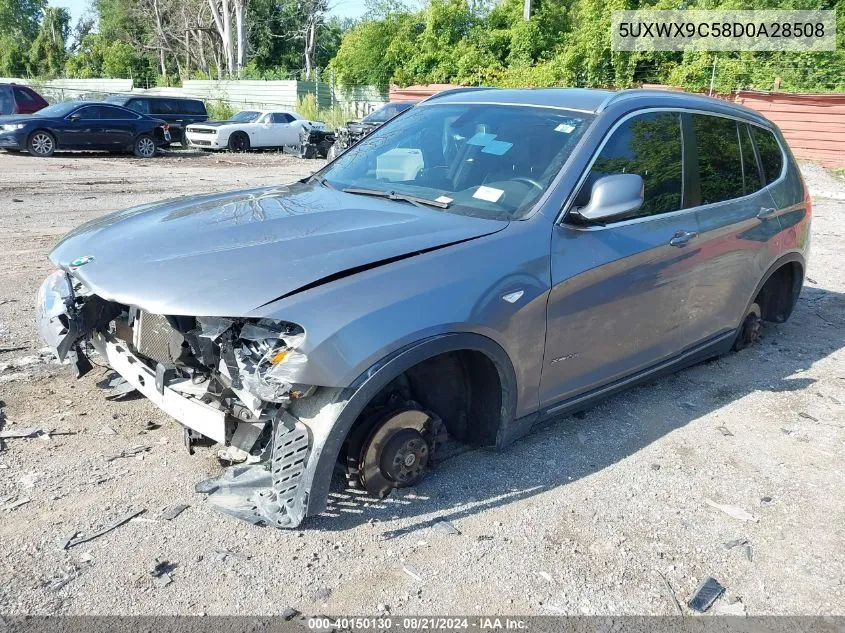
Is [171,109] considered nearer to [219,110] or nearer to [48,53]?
[219,110]

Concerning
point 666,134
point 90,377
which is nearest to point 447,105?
point 666,134

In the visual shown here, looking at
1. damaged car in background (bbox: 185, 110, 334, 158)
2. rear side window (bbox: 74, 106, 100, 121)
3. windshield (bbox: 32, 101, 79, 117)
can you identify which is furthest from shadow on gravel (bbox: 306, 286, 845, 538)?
damaged car in background (bbox: 185, 110, 334, 158)

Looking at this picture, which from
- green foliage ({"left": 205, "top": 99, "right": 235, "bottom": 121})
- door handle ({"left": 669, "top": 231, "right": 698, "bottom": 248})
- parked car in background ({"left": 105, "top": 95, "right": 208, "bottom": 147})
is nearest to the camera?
door handle ({"left": 669, "top": 231, "right": 698, "bottom": 248})

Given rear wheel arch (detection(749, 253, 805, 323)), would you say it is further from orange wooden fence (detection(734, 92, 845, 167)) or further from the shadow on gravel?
orange wooden fence (detection(734, 92, 845, 167))

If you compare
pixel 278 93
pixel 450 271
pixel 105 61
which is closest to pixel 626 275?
pixel 450 271

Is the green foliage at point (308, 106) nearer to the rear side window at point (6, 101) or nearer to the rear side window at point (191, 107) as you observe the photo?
the rear side window at point (191, 107)

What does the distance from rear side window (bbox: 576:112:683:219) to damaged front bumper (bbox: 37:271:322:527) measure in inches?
72.2

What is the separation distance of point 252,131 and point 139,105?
3630mm

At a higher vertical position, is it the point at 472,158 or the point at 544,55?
the point at 544,55

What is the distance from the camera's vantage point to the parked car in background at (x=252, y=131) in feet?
75.9

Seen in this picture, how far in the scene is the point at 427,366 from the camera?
134 inches

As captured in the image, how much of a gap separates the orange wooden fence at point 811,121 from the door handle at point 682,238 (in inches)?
708

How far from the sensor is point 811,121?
20156 mm

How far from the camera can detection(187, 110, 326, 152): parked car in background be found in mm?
23125
